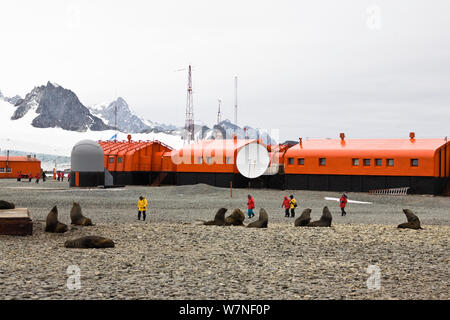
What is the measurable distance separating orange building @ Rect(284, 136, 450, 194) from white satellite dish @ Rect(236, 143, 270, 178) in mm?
3151

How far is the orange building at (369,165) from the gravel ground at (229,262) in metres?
25.5

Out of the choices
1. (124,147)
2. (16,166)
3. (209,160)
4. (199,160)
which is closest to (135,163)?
(124,147)

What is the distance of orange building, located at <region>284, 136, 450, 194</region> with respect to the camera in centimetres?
5001

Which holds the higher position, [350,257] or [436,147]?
[436,147]

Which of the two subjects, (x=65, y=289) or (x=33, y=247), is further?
(x=33, y=247)

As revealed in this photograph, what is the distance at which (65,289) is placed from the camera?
36.2ft

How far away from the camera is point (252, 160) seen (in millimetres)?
59625

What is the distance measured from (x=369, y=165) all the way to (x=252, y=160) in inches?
523

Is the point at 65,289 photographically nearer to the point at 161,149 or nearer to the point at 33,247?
the point at 33,247

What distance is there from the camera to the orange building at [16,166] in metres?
86.6

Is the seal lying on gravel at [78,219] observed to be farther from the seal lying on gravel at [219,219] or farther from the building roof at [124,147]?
the building roof at [124,147]

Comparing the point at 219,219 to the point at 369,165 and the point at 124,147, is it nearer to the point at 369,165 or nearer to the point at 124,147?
the point at 369,165
